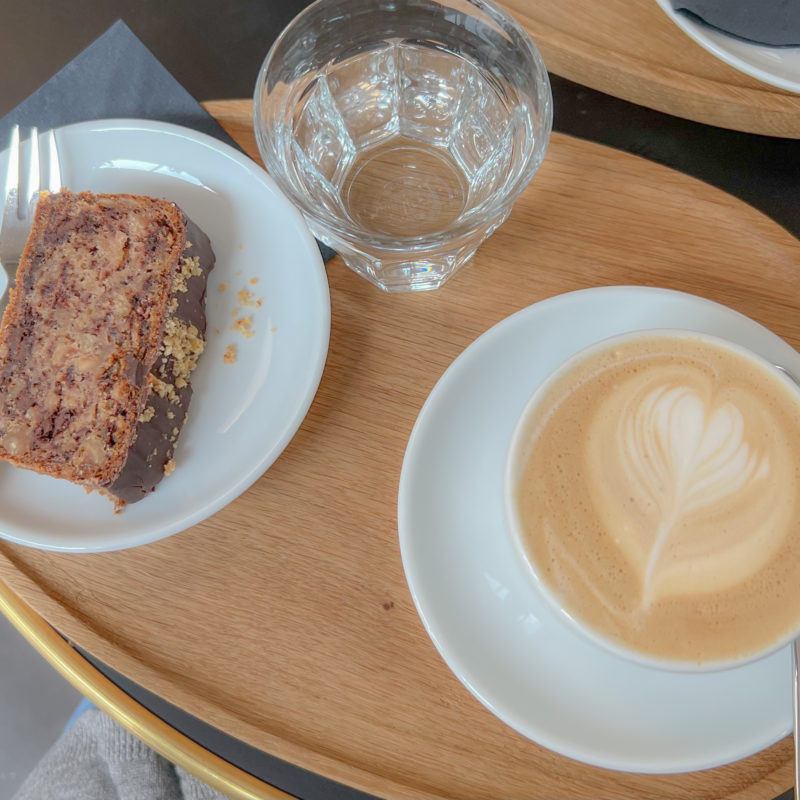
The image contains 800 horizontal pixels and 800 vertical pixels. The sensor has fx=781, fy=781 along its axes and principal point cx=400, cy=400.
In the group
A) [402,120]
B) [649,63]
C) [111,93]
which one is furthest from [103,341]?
[649,63]

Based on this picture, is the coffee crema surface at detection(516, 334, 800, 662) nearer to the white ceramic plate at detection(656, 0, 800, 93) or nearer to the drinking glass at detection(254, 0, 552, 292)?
the drinking glass at detection(254, 0, 552, 292)

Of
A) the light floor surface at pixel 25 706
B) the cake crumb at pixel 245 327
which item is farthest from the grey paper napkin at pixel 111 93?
the light floor surface at pixel 25 706

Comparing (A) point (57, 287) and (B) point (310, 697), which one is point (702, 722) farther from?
(A) point (57, 287)

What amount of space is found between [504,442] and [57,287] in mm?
523

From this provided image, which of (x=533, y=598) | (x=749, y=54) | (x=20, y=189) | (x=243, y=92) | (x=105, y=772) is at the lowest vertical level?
(x=105, y=772)

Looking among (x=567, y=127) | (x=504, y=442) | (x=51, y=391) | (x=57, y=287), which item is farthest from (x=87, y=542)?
(x=567, y=127)

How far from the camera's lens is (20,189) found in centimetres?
93

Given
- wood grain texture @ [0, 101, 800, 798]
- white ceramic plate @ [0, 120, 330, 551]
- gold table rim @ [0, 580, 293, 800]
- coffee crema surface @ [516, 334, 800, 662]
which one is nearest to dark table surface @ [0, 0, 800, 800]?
gold table rim @ [0, 580, 293, 800]

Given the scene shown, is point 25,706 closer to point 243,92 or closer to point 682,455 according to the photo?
point 243,92

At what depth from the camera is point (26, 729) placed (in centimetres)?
149

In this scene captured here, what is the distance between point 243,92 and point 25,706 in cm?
119

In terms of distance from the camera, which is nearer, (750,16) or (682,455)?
(682,455)

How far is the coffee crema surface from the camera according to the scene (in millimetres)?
696

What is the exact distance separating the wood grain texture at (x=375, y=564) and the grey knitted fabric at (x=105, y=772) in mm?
620
